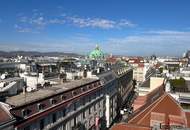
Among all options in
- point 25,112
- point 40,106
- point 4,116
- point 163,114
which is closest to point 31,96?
point 40,106

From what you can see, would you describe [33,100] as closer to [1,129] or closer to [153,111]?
[1,129]

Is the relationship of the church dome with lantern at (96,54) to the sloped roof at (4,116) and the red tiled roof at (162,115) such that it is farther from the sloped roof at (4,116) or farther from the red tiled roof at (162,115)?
the sloped roof at (4,116)

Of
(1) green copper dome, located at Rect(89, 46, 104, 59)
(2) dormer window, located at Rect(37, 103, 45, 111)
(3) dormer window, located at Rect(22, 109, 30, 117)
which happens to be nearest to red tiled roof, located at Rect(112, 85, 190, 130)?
(3) dormer window, located at Rect(22, 109, 30, 117)

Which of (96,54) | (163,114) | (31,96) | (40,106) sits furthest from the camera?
(96,54)

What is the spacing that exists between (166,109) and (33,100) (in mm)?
17340

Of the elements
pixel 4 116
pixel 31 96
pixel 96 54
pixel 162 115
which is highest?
pixel 96 54

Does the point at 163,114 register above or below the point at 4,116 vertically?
below

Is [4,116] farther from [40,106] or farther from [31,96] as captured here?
[31,96]

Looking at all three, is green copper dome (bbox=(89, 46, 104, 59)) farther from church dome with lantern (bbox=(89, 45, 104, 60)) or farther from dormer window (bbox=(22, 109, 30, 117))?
dormer window (bbox=(22, 109, 30, 117))

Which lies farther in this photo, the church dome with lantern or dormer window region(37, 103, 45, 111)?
the church dome with lantern

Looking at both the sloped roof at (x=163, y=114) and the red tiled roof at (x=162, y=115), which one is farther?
the sloped roof at (x=163, y=114)

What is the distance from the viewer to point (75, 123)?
49.6m

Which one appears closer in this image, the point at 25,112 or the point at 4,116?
the point at 4,116

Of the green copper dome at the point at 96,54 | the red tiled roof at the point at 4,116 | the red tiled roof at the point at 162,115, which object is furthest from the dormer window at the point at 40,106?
the green copper dome at the point at 96,54
